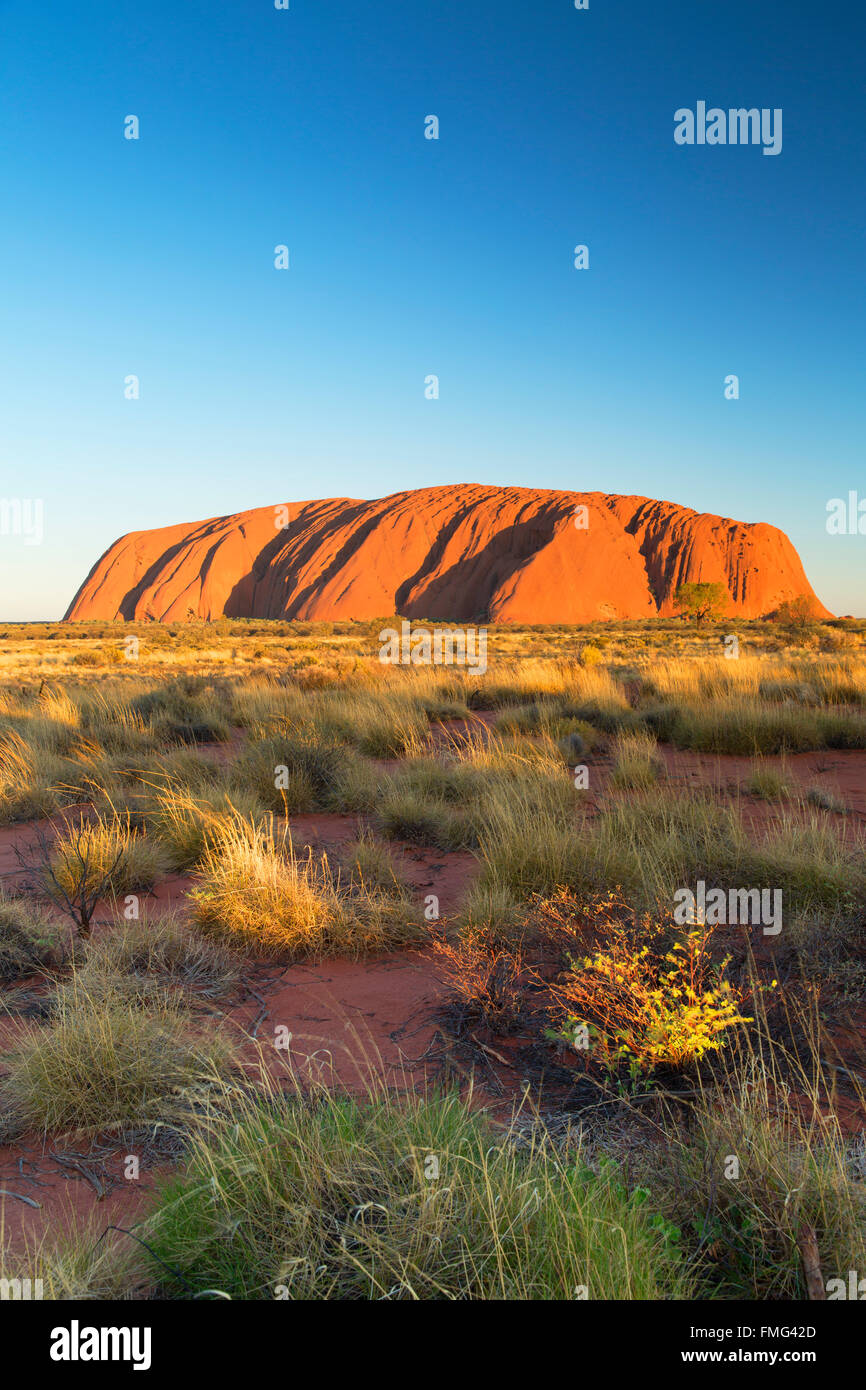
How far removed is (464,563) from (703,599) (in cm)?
2872

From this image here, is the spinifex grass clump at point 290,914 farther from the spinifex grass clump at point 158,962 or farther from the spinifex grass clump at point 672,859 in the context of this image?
the spinifex grass clump at point 672,859

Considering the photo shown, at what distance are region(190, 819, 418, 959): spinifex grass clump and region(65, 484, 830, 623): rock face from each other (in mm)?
70488

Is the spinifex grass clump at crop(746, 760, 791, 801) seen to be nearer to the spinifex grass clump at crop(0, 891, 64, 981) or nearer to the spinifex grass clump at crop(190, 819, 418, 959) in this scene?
the spinifex grass clump at crop(190, 819, 418, 959)

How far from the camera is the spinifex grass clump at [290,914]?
3.93 m

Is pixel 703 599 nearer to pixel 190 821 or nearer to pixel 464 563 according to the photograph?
pixel 464 563

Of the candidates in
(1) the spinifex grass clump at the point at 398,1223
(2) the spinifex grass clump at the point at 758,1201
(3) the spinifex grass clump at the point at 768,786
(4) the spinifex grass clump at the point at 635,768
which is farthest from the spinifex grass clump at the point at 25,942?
(3) the spinifex grass clump at the point at 768,786

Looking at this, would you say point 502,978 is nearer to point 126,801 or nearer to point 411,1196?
point 411,1196

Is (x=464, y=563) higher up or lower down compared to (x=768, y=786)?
higher up

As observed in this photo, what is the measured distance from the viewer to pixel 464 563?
82.1 meters

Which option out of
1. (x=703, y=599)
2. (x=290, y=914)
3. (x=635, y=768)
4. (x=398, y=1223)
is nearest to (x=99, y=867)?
(x=290, y=914)

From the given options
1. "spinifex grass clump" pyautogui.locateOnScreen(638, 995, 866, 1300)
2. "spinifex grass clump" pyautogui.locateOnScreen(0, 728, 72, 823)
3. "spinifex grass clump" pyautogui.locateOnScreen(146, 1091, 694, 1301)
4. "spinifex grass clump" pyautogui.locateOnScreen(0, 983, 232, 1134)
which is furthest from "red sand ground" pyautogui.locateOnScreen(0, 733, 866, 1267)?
"spinifex grass clump" pyautogui.locateOnScreen(0, 728, 72, 823)

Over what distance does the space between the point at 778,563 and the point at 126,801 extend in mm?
98872

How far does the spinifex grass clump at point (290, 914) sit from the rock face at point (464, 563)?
70488 mm

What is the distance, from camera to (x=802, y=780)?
7.30 metres
